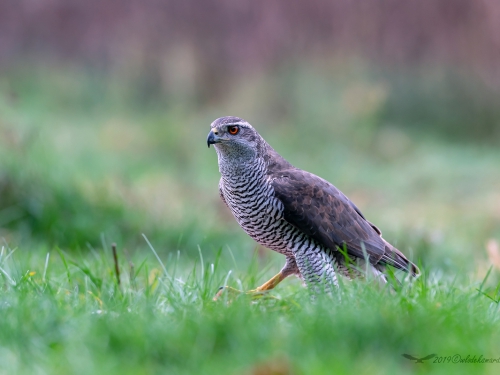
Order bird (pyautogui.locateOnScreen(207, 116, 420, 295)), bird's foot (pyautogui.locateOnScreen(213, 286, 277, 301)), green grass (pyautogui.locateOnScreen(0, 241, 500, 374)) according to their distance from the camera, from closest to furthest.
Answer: green grass (pyautogui.locateOnScreen(0, 241, 500, 374)) < bird's foot (pyautogui.locateOnScreen(213, 286, 277, 301)) < bird (pyautogui.locateOnScreen(207, 116, 420, 295))

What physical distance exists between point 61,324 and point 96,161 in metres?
7.49

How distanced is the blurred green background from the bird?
562 centimetres

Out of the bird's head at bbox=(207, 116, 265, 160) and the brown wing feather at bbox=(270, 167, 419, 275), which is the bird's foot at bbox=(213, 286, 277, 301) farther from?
the bird's head at bbox=(207, 116, 265, 160)

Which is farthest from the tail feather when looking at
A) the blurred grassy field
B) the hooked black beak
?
the hooked black beak

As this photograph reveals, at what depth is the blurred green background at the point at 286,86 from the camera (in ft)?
39.0

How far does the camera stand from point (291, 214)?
13.8 ft

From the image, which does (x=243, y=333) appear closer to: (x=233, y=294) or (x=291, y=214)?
(x=233, y=294)

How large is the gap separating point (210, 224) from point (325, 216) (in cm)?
311

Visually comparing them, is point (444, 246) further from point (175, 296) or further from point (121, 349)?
point (121, 349)

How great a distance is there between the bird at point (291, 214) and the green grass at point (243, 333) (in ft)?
2.85

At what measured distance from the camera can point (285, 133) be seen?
13.4 meters

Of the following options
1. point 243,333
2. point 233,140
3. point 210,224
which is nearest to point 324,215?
point 233,140

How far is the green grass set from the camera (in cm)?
250

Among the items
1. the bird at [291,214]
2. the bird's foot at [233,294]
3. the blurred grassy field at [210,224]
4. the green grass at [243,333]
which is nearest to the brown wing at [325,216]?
the bird at [291,214]
